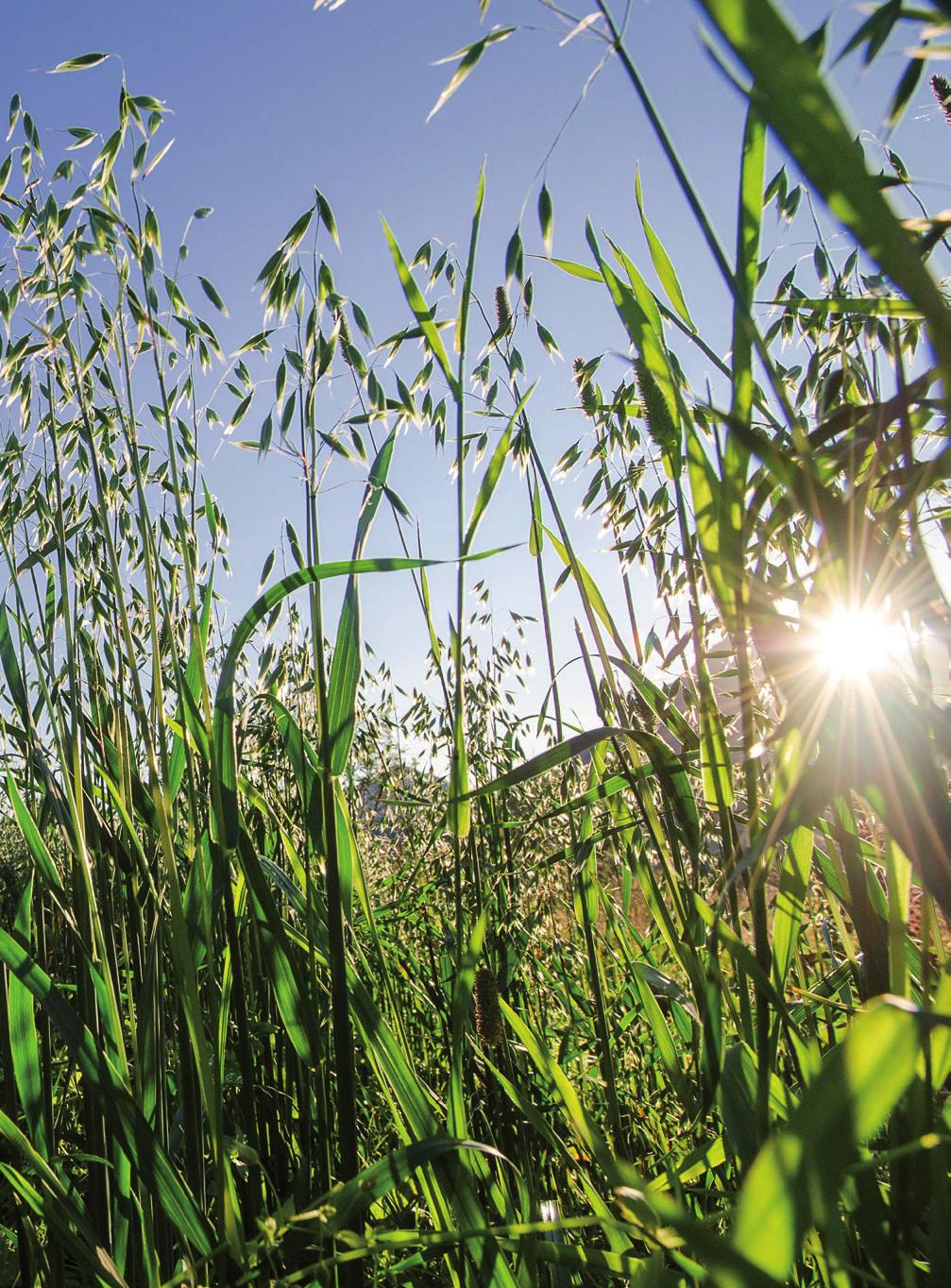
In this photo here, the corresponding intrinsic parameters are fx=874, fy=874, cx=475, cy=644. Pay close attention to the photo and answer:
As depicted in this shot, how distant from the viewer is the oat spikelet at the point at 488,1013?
3.28 ft

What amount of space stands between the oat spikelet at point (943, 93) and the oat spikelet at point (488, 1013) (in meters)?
0.95

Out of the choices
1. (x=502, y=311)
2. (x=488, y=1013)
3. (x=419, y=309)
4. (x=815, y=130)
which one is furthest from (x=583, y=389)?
(x=815, y=130)

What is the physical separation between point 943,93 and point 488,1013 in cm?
104

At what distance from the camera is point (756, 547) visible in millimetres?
611

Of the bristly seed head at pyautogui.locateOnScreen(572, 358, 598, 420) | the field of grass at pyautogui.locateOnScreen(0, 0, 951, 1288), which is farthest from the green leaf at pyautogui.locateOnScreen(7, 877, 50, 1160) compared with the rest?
the bristly seed head at pyautogui.locateOnScreen(572, 358, 598, 420)

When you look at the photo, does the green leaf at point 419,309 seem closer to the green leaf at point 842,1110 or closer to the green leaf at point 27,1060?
the green leaf at point 842,1110

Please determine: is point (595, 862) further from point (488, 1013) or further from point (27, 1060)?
point (27, 1060)

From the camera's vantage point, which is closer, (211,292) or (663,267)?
(663,267)

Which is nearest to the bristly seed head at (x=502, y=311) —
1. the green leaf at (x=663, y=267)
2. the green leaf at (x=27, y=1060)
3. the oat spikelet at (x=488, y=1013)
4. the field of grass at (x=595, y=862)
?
the field of grass at (x=595, y=862)

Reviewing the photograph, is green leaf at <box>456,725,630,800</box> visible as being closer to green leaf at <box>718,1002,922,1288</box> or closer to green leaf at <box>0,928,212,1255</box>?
green leaf at <box>718,1002,922,1288</box>

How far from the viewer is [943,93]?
80 centimetres

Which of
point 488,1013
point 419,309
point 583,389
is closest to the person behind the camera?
point 419,309

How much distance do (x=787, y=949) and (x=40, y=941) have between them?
1154 mm

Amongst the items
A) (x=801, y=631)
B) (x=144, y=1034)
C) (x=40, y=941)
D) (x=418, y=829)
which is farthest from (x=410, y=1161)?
(x=418, y=829)
